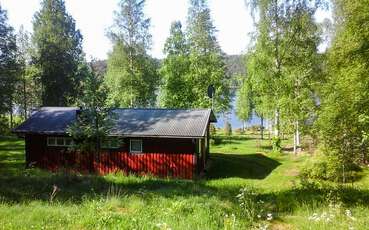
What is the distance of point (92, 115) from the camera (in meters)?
20.8

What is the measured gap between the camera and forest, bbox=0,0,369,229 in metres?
15.9

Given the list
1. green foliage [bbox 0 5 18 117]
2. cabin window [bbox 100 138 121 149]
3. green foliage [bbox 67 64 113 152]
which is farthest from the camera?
green foliage [bbox 0 5 18 117]

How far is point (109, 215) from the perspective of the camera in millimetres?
7723

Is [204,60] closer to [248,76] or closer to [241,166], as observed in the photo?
[248,76]

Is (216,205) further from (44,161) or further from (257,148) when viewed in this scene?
(257,148)

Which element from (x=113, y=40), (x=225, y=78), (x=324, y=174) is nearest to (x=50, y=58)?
(x=113, y=40)

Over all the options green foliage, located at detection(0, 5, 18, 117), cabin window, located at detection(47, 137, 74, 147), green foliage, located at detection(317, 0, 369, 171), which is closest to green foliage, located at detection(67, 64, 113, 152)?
cabin window, located at detection(47, 137, 74, 147)

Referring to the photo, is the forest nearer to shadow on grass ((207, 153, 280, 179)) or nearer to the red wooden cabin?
shadow on grass ((207, 153, 280, 179))

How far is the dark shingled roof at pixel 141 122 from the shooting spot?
2194cm

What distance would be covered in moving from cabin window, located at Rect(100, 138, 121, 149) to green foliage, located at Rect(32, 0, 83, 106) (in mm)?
21896

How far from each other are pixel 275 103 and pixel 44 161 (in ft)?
58.6

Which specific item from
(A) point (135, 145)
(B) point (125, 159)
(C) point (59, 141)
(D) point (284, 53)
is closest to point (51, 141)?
(C) point (59, 141)

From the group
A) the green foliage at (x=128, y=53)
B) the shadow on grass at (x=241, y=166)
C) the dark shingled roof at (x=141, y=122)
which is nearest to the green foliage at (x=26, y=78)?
the green foliage at (x=128, y=53)

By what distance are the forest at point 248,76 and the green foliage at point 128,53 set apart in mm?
108
